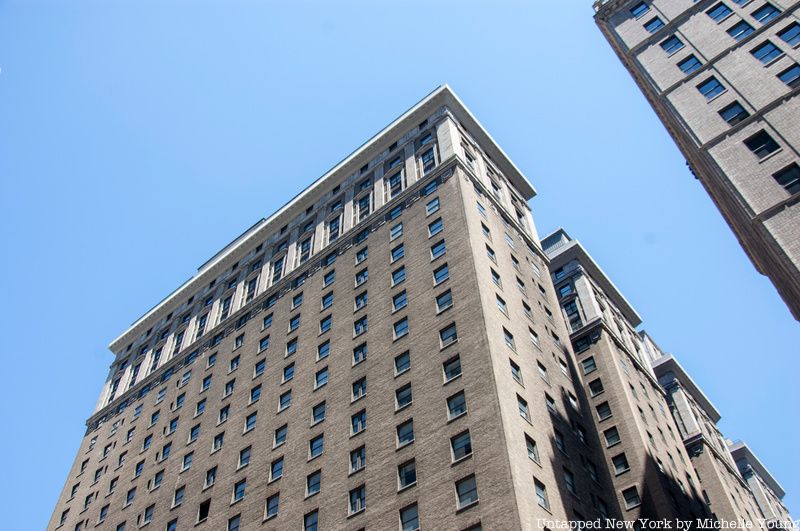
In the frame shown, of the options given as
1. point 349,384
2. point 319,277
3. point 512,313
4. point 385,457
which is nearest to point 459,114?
point 319,277

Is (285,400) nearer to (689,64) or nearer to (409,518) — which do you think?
(409,518)

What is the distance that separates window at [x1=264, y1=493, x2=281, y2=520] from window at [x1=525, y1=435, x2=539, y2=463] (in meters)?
15.5

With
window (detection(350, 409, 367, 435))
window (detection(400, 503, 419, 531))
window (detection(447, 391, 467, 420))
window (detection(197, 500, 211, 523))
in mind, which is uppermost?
window (detection(350, 409, 367, 435))

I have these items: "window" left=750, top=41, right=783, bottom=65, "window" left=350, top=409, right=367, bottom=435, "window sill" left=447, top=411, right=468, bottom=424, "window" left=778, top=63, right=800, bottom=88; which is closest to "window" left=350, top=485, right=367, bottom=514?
"window" left=350, top=409, right=367, bottom=435

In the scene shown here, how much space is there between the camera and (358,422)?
42.3 meters

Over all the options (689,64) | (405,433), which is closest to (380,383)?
(405,433)

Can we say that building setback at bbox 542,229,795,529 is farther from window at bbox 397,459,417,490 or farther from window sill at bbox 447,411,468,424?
window at bbox 397,459,417,490

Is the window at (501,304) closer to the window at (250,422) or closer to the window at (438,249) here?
the window at (438,249)

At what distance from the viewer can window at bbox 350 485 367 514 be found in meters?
37.7

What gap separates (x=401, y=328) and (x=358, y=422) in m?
6.68

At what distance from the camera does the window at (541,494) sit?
34031 mm

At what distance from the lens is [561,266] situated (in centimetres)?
7531

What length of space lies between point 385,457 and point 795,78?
30.1 m

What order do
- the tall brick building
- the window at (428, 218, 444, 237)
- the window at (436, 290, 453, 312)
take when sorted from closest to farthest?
the tall brick building
the window at (436, 290, 453, 312)
the window at (428, 218, 444, 237)
